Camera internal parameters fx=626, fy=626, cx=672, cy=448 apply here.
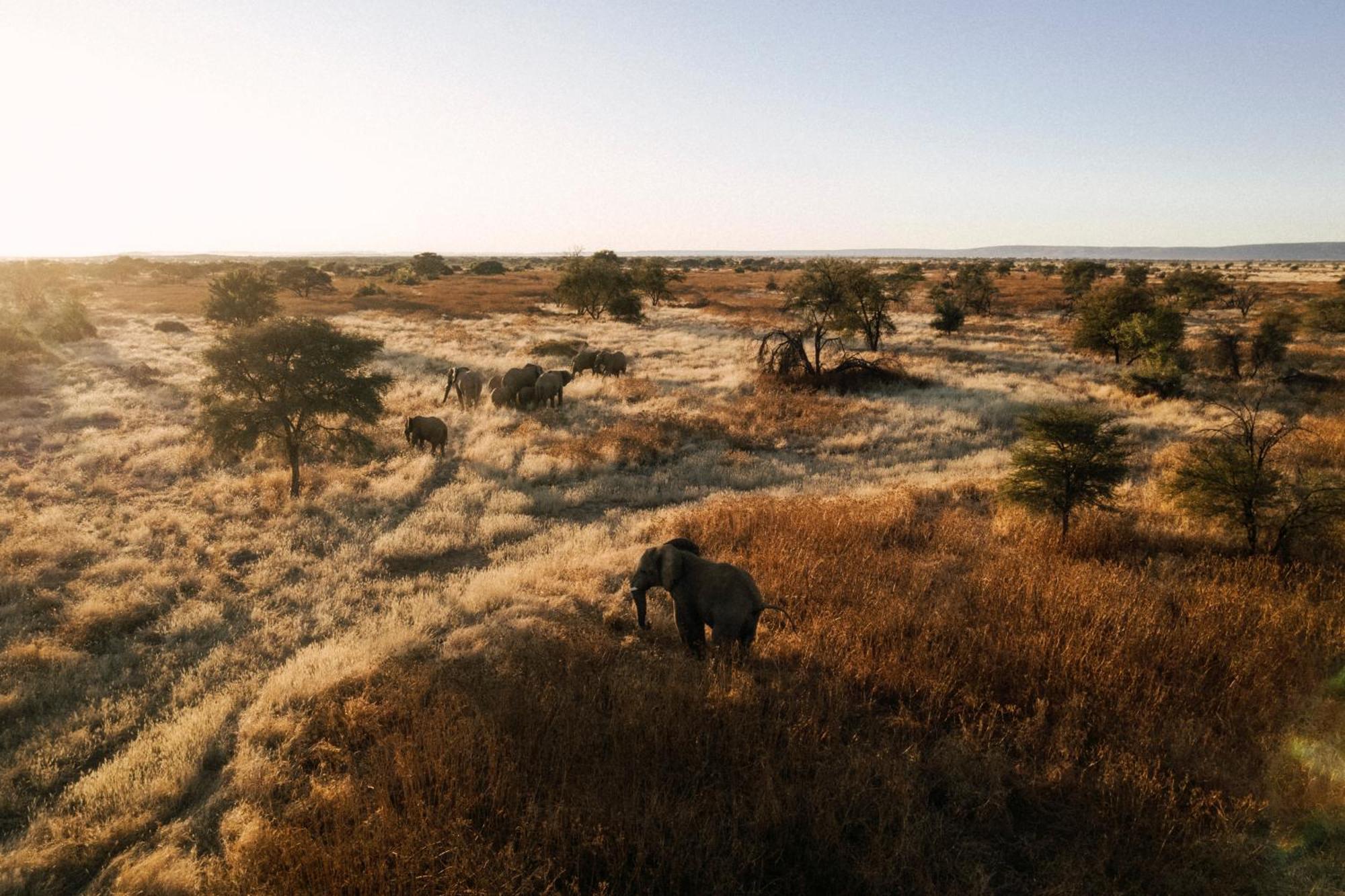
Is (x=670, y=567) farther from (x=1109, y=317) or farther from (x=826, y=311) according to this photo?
(x=1109, y=317)

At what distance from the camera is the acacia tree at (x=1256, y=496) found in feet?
29.0

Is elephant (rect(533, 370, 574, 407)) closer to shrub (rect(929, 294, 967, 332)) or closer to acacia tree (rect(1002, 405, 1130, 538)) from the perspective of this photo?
acacia tree (rect(1002, 405, 1130, 538))

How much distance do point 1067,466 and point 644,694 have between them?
348 inches

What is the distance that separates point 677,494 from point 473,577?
5.90 metres

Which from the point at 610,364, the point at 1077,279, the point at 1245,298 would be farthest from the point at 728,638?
the point at 1077,279

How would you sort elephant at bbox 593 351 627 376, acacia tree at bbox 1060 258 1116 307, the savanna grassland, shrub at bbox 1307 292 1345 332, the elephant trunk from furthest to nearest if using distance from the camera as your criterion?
1. acacia tree at bbox 1060 258 1116 307
2. shrub at bbox 1307 292 1345 332
3. elephant at bbox 593 351 627 376
4. the elephant trunk
5. the savanna grassland

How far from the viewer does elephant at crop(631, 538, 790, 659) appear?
6.59 meters

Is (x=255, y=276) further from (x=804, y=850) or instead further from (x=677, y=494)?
(x=804, y=850)

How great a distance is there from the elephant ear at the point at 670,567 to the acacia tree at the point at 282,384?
466 inches

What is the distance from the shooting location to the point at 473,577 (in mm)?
9977

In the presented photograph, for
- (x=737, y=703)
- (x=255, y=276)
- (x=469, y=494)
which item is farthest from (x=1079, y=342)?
(x=255, y=276)

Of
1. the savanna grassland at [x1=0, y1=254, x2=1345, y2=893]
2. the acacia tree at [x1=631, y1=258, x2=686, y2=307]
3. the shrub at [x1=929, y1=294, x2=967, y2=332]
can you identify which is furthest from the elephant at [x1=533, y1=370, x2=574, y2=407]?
the acacia tree at [x1=631, y1=258, x2=686, y2=307]

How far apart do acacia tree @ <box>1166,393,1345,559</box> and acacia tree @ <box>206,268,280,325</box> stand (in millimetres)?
45575

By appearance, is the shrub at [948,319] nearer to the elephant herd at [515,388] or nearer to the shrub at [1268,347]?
the shrub at [1268,347]
